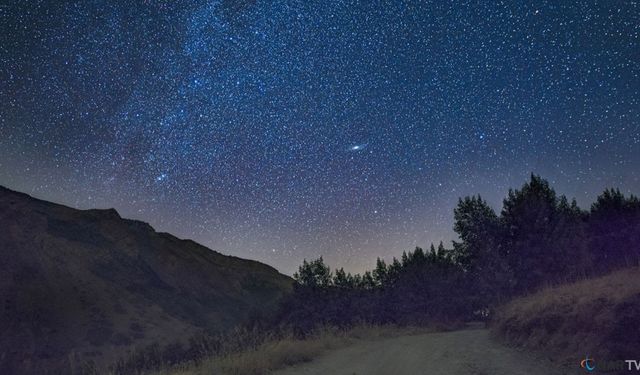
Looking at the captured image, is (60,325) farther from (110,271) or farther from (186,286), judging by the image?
(186,286)

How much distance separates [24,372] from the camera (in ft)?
156

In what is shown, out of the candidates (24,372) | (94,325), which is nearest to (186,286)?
(94,325)

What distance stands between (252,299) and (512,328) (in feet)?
377

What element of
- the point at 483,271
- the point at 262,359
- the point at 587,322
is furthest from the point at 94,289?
the point at 587,322

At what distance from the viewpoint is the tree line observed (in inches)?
1272

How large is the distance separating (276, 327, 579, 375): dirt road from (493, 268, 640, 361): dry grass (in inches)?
20.2

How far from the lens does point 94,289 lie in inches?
3054

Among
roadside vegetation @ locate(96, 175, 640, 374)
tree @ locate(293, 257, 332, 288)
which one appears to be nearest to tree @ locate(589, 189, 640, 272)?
roadside vegetation @ locate(96, 175, 640, 374)

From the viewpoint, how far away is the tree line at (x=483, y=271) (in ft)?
106

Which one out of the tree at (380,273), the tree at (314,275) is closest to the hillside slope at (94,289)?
the tree at (314,275)

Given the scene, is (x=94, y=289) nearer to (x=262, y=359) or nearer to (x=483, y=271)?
(x=483, y=271)

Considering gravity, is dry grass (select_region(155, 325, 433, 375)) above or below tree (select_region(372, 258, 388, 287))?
below

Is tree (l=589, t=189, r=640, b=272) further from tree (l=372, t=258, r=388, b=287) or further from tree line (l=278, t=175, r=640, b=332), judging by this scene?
tree (l=372, t=258, r=388, b=287)

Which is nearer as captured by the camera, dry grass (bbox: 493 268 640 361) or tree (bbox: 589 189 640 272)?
dry grass (bbox: 493 268 640 361)
